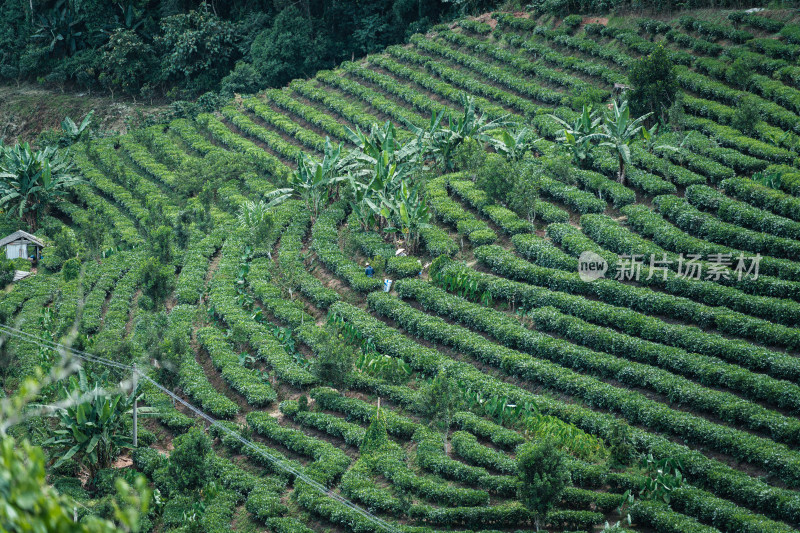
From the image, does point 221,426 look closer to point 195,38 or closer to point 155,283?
point 155,283

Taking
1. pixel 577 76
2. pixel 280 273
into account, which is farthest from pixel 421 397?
pixel 577 76

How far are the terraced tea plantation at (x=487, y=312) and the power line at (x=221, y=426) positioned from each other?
216 mm

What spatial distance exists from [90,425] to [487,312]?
11842 millimetres

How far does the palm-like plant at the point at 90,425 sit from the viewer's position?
1009 inches

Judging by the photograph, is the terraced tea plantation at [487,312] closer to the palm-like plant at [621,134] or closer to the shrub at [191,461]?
the shrub at [191,461]

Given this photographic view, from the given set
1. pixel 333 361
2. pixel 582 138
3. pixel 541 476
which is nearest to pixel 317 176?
pixel 582 138

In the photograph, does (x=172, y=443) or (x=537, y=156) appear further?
(x=537, y=156)

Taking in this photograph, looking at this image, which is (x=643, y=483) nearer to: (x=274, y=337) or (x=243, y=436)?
(x=243, y=436)

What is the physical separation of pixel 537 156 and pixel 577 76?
6733 millimetres

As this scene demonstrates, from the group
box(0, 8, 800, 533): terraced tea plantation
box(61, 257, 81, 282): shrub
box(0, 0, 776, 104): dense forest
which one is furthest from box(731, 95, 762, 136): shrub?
box(61, 257, 81, 282): shrub

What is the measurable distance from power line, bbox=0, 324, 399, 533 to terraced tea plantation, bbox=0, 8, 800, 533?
22 cm

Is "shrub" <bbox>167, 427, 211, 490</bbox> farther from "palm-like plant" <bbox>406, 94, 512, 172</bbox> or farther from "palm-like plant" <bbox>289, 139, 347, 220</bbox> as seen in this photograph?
"palm-like plant" <bbox>406, 94, 512, 172</bbox>

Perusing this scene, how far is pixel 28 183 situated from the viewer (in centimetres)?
4156

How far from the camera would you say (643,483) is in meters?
21.8
